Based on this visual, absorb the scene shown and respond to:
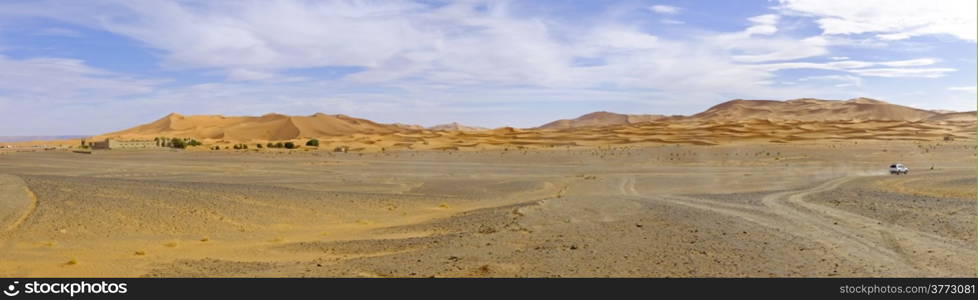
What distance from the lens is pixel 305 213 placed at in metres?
20.5

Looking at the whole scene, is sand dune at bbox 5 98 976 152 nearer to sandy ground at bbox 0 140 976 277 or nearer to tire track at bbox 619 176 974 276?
sandy ground at bbox 0 140 976 277

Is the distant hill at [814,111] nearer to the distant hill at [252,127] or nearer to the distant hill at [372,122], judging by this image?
the distant hill at [372,122]

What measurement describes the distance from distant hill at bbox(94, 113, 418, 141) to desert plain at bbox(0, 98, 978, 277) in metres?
57.1

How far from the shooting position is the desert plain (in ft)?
37.1

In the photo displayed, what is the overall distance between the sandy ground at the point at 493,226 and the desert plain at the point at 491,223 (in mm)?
68

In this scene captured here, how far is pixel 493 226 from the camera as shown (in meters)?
16.6

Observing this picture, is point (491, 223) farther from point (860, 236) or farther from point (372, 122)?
point (372, 122)

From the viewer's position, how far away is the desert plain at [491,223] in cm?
1130

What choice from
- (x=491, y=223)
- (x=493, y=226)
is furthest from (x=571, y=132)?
(x=493, y=226)

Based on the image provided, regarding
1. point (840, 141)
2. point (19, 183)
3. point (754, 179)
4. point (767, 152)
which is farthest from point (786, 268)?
point (840, 141)

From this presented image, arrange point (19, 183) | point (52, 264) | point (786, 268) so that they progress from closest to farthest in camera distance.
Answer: point (786, 268) < point (52, 264) < point (19, 183)

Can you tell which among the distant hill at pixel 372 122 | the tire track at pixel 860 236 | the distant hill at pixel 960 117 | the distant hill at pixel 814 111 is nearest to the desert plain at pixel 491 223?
the tire track at pixel 860 236
